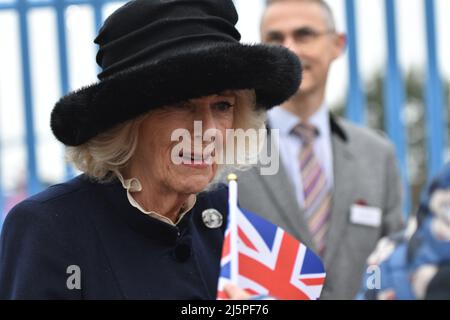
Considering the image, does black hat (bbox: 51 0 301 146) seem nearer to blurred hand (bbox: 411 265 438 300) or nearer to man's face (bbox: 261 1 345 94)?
blurred hand (bbox: 411 265 438 300)

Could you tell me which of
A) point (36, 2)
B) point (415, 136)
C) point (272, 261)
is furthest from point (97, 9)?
point (415, 136)

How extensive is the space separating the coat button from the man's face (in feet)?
6.06

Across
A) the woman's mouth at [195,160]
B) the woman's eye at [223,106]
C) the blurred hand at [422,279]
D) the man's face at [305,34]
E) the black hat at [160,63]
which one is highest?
the man's face at [305,34]

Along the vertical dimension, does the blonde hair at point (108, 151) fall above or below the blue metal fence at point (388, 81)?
below

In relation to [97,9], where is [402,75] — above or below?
below

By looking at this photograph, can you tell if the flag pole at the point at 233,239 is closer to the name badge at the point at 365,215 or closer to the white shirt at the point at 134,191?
the white shirt at the point at 134,191

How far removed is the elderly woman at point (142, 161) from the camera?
2.44 metres

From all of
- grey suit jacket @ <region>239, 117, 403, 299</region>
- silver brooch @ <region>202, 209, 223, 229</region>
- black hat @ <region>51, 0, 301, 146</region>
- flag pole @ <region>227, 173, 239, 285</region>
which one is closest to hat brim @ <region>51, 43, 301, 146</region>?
black hat @ <region>51, 0, 301, 146</region>

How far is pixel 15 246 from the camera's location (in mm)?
2461

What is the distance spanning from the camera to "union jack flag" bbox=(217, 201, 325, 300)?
2223 millimetres

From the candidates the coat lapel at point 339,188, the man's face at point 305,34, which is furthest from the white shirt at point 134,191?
the man's face at point 305,34

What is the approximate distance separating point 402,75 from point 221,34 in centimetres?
279

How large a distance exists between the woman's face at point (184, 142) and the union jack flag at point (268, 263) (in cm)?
30

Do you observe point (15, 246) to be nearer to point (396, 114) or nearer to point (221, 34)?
point (221, 34)
